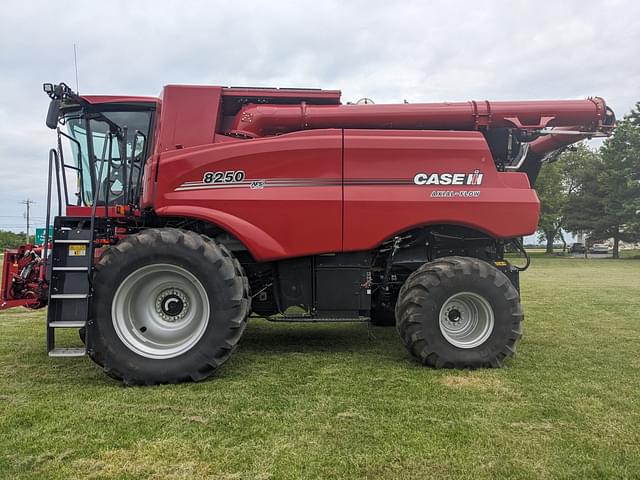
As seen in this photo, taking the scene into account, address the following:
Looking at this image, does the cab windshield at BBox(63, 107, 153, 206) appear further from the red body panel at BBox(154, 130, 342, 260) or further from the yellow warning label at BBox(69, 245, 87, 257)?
the yellow warning label at BBox(69, 245, 87, 257)

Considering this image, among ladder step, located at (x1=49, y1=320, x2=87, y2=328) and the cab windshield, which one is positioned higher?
the cab windshield

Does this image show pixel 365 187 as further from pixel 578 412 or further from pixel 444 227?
pixel 578 412

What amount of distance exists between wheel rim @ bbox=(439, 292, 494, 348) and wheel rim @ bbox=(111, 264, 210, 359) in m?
2.43

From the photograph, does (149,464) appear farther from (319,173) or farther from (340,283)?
(319,173)

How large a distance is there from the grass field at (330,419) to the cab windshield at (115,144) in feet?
6.48

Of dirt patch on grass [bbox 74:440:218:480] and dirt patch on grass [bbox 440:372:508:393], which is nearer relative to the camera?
dirt patch on grass [bbox 74:440:218:480]

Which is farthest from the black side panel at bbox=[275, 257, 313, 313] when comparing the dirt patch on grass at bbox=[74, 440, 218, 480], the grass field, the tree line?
the tree line

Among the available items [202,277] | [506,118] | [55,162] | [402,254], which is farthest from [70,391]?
[506,118]

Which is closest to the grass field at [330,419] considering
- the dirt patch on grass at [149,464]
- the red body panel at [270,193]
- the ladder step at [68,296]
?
the dirt patch on grass at [149,464]

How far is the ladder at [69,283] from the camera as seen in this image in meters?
4.45

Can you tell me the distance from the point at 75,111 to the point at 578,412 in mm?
5793

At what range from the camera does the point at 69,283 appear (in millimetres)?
4605

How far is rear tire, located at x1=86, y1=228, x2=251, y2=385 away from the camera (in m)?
4.48

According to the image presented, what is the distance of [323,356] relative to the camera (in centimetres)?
556
